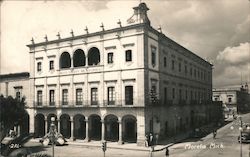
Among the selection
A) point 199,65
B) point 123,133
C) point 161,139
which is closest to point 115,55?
point 123,133

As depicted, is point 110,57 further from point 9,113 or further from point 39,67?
point 9,113

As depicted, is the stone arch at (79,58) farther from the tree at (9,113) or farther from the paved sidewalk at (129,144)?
the tree at (9,113)

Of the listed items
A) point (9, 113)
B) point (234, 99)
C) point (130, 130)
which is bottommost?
point (130, 130)

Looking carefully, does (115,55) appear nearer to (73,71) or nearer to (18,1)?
(73,71)

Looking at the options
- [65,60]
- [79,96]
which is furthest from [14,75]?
[79,96]

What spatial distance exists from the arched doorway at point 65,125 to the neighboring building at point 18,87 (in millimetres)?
5300

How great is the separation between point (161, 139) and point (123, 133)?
14.5ft

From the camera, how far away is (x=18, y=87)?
4150 centimetres

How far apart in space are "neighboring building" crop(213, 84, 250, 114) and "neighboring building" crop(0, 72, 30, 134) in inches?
1644

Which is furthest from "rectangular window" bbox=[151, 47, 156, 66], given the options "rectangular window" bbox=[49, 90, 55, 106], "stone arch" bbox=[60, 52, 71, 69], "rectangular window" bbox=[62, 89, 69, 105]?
"rectangular window" bbox=[49, 90, 55, 106]

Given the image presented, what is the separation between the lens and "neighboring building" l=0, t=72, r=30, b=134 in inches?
1604

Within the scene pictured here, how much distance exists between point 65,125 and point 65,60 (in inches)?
308

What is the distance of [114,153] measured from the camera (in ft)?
90.8

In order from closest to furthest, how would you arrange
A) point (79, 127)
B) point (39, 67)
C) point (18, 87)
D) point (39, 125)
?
point (79, 127) → point (39, 67) → point (39, 125) → point (18, 87)
